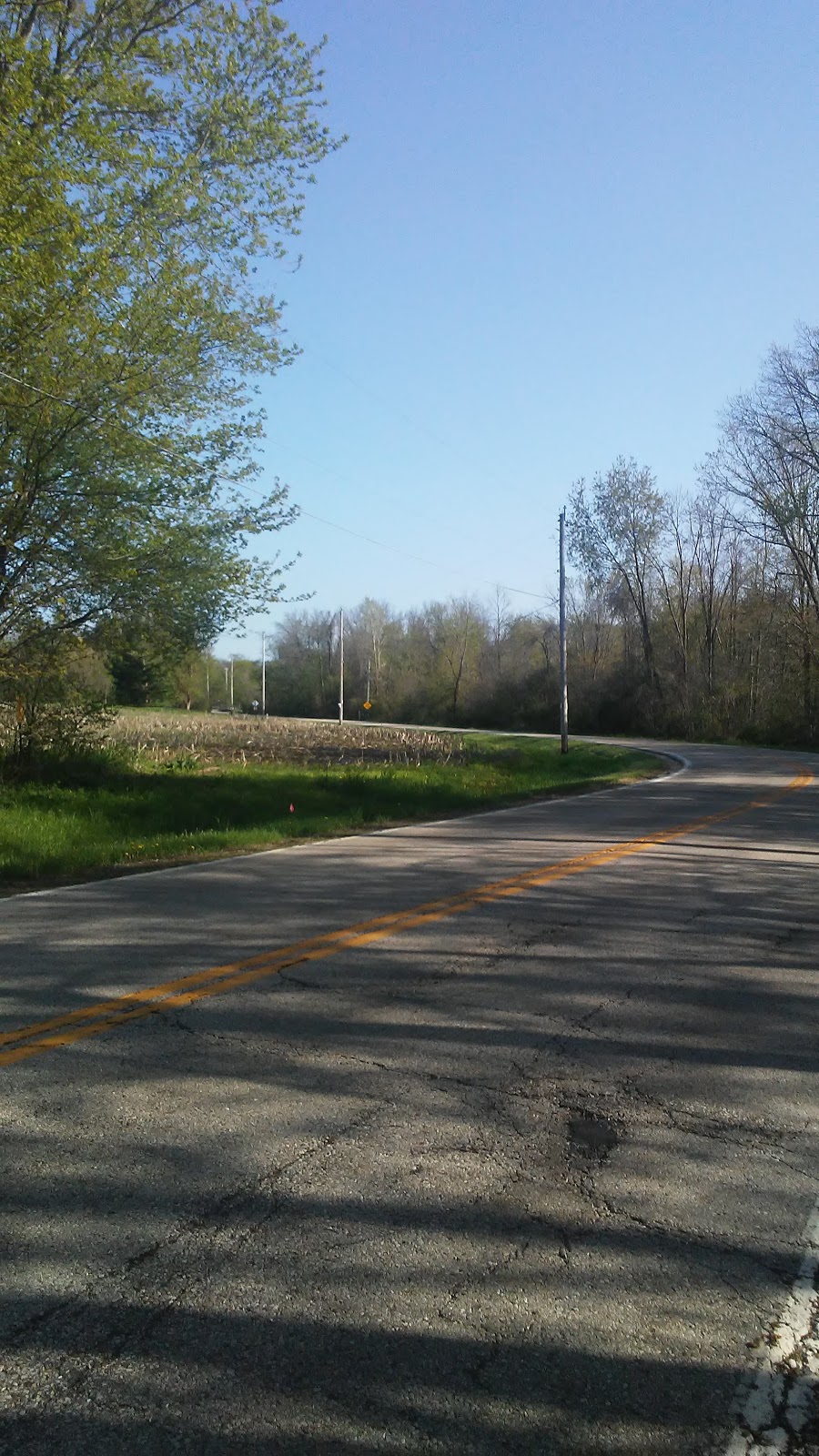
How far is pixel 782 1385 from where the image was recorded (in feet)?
9.68

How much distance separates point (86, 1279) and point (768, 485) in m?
52.9

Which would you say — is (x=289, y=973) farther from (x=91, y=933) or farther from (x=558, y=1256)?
(x=558, y=1256)

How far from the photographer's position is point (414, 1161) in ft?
13.8

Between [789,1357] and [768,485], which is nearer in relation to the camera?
[789,1357]

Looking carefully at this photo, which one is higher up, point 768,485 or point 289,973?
point 768,485

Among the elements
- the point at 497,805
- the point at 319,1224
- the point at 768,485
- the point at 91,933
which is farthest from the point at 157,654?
the point at 768,485

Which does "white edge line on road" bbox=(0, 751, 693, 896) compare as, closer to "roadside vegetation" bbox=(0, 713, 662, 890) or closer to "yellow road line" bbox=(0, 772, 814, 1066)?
"roadside vegetation" bbox=(0, 713, 662, 890)

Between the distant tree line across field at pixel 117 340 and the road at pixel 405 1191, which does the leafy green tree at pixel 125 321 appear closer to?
the distant tree line across field at pixel 117 340

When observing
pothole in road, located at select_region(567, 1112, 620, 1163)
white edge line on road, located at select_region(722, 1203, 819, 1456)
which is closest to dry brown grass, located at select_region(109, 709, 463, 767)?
pothole in road, located at select_region(567, 1112, 620, 1163)

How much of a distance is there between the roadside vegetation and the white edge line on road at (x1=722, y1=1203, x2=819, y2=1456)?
9307 mm

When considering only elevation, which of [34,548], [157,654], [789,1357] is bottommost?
[789,1357]

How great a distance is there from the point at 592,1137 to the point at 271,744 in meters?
36.7

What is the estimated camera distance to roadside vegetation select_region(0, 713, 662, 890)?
13.2 m

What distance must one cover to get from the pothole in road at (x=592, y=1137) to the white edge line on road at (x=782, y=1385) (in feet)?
3.42
